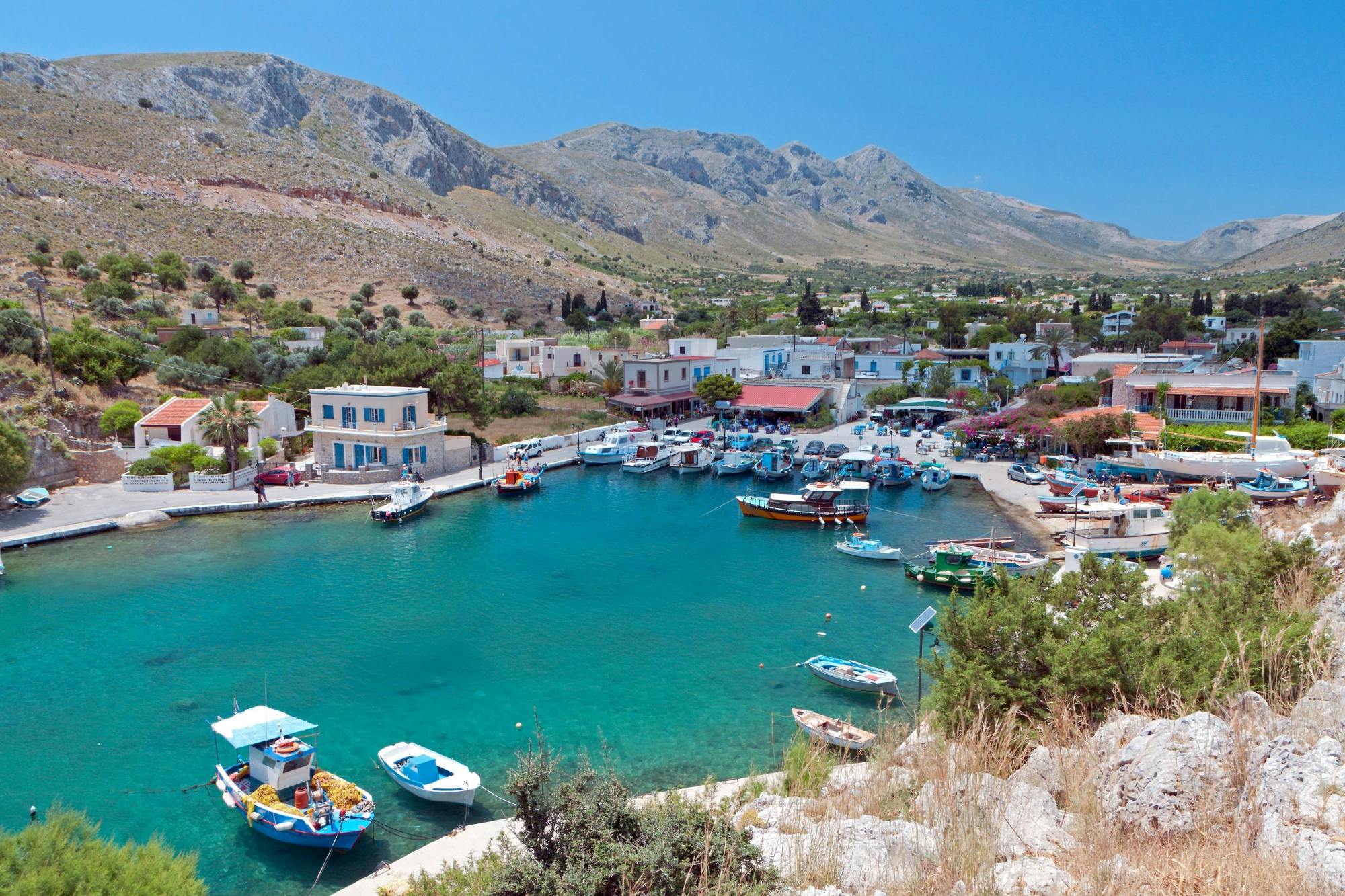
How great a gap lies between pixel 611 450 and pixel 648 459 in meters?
2.37

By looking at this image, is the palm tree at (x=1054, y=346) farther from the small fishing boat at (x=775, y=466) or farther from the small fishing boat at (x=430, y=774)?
the small fishing boat at (x=430, y=774)

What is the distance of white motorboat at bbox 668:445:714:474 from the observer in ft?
151

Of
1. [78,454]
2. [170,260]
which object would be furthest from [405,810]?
[170,260]

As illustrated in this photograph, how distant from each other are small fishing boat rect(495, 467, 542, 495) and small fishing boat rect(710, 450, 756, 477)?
999cm

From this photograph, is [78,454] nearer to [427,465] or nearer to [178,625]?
[427,465]

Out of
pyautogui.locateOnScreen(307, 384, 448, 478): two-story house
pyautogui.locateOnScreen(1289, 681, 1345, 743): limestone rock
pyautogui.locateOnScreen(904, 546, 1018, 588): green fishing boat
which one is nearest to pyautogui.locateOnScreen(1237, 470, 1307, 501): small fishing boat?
pyautogui.locateOnScreen(904, 546, 1018, 588): green fishing boat

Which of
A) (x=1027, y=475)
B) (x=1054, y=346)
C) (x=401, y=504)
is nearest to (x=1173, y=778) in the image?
(x=401, y=504)

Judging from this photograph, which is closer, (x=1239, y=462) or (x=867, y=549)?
(x=867, y=549)

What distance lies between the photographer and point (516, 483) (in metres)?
39.3

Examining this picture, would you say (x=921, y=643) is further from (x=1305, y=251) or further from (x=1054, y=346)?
(x=1305, y=251)

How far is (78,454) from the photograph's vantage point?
36688mm

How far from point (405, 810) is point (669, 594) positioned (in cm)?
1269

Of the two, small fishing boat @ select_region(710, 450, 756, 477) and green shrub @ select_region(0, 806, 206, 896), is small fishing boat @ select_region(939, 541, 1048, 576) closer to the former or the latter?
small fishing boat @ select_region(710, 450, 756, 477)

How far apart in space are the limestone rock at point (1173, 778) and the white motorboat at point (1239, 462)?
1291 inches
